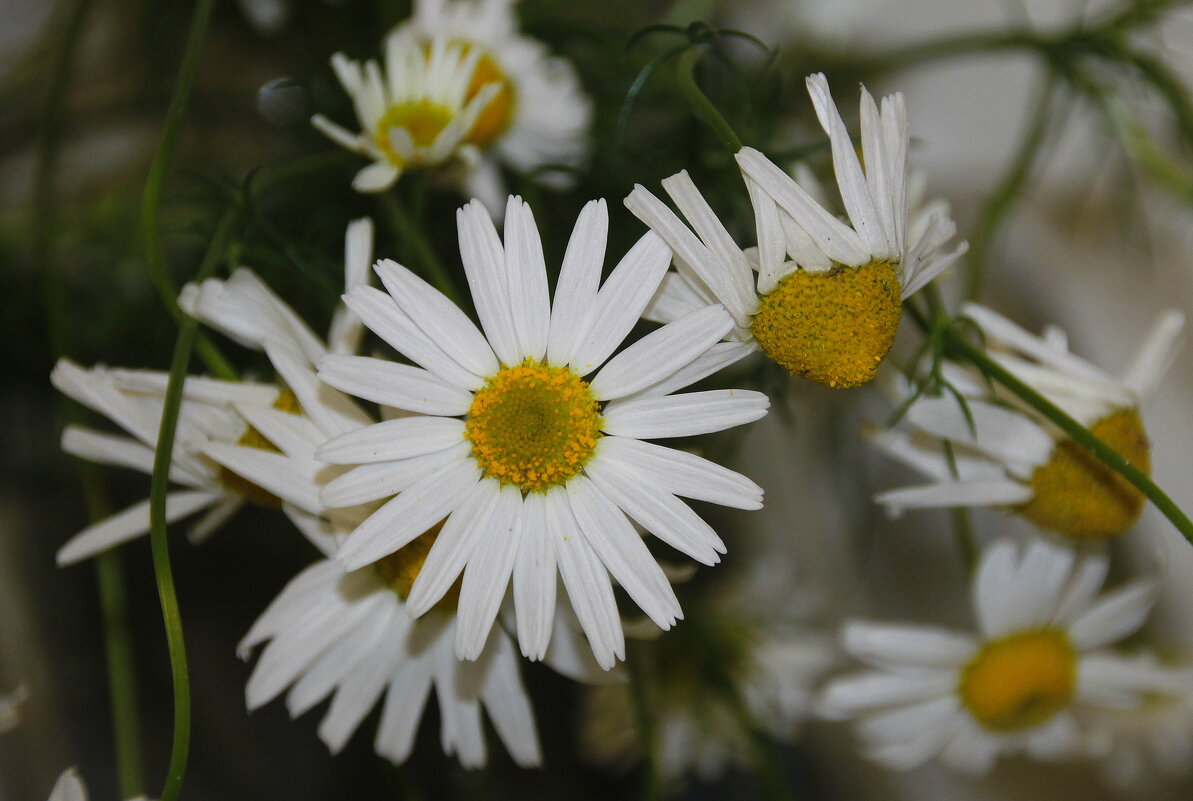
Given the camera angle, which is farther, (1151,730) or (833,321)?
(1151,730)

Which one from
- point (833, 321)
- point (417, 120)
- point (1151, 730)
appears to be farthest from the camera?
point (1151, 730)

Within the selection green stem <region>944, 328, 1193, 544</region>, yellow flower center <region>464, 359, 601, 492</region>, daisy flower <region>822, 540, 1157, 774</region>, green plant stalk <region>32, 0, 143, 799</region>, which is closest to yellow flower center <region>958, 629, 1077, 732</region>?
daisy flower <region>822, 540, 1157, 774</region>

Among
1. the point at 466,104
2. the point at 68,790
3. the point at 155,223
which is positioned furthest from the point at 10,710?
the point at 466,104

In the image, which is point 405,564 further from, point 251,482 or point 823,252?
point 823,252

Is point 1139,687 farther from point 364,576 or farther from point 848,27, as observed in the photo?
point 848,27

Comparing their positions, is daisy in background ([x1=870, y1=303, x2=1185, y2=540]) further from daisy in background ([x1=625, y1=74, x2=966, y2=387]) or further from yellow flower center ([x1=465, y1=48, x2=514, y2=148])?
yellow flower center ([x1=465, y1=48, x2=514, y2=148])

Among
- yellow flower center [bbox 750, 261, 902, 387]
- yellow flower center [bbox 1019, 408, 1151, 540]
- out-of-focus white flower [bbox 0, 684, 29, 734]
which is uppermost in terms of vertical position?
yellow flower center [bbox 750, 261, 902, 387]

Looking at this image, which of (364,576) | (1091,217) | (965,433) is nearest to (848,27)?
(1091,217)

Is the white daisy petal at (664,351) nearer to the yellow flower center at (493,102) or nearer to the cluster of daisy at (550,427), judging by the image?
the cluster of daisy at (550,427)
